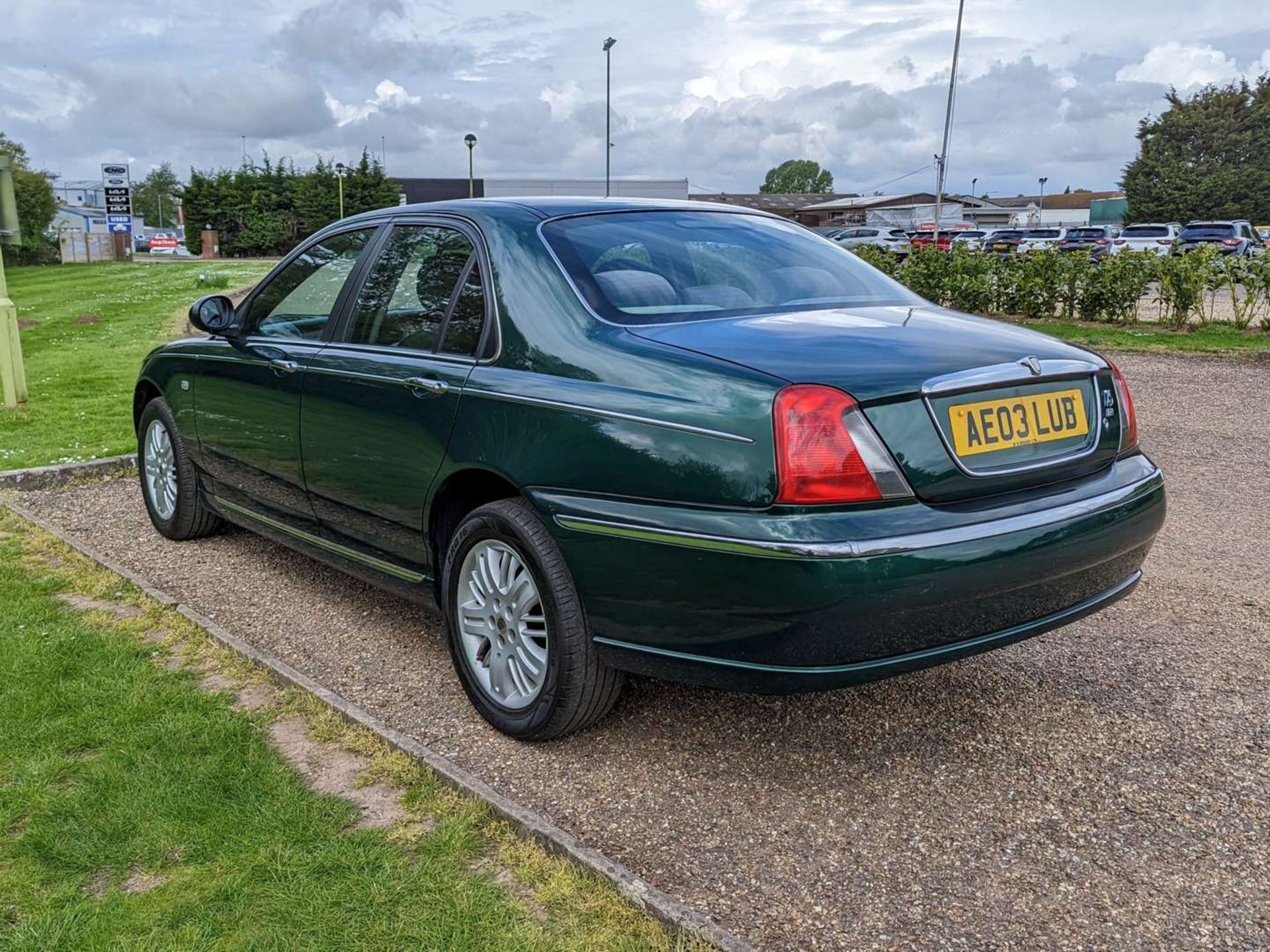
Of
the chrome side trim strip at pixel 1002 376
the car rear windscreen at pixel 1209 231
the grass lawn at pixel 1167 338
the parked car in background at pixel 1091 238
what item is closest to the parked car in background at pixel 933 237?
the parked car in background at pixel 1091 238

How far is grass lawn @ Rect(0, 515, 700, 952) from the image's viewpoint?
240 centimetres

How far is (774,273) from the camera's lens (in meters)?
3.62

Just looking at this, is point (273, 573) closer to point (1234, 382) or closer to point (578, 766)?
point (578, 766)

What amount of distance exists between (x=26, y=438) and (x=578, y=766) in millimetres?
6630

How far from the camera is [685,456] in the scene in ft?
8.83

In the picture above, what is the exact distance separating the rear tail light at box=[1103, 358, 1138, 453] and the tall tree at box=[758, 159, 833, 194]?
453 ft

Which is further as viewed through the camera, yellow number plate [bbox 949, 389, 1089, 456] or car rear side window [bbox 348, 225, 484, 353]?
car rear side window [bbox 348, 225, 484, 353]

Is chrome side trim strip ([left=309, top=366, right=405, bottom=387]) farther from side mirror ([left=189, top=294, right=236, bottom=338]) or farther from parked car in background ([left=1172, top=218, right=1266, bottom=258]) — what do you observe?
parked car in background ([left=1172, top=218, right=1266, bottom=258])

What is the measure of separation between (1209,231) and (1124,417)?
34.5m

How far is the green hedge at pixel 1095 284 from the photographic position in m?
13.3

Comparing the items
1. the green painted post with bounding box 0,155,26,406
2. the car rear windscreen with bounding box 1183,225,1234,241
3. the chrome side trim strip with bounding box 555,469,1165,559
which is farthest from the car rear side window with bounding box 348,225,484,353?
the car rear windscreen with bounding box 1183,225,1234,241

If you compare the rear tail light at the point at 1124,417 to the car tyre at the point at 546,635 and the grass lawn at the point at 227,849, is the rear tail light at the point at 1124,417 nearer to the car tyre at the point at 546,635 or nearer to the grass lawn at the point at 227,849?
the car tyre at the point at 546,635

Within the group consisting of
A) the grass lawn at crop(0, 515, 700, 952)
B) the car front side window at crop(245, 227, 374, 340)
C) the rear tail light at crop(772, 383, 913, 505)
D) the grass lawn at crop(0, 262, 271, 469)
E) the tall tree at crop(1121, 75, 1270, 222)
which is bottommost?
the grass lawn at crop(0, 515, 700, 952)

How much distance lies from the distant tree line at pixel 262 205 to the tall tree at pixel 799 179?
8823 centimetres
